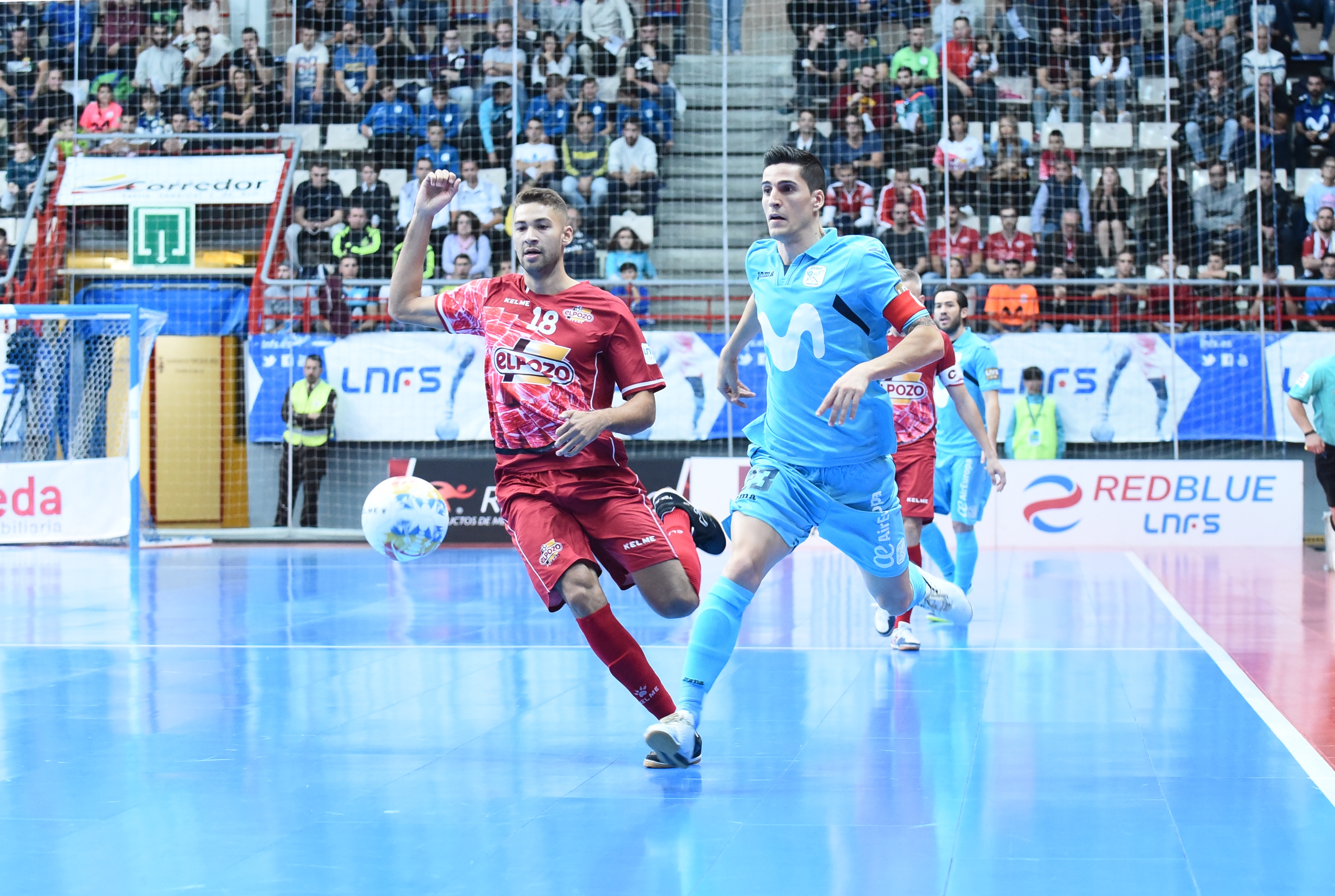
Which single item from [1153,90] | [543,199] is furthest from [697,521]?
[1153,90]

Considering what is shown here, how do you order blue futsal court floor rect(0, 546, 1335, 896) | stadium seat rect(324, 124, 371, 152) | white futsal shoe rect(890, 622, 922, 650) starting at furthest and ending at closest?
stadium seat rect(324, 124, 371, 152) < white futsal shoe rect(890, 622, 922, 650) < blue futsal court floor rect(0, 546, 1335, 896)

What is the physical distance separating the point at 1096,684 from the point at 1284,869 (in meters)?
3.13

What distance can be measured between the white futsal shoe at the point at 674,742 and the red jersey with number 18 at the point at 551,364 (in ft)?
3.25

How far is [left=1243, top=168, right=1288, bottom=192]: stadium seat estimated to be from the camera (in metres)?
18.0

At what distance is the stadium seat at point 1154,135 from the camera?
18.9 meters

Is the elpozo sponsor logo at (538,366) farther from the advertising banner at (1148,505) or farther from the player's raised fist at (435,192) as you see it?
the advertising banner at (1148,505)

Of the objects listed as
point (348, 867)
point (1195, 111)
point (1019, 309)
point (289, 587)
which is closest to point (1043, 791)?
point (348, 867)

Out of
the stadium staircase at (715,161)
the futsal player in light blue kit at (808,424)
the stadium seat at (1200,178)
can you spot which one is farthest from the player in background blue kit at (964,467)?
the stadium seat at (1200,178)

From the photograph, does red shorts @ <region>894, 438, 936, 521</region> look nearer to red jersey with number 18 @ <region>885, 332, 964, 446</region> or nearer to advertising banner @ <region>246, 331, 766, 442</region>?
red jersey with number 18 @ <region>885, 332, 964, 446</region>

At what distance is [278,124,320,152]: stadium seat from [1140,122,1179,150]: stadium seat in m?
10.9

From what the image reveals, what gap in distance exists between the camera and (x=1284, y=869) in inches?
153

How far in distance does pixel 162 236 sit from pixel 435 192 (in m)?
13.5

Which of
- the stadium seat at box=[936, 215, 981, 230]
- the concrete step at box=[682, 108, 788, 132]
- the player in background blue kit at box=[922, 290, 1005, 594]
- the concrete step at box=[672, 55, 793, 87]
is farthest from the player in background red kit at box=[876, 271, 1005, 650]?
the concrete step at box=[672, 55, 793, 87]

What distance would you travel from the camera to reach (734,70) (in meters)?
20.5
